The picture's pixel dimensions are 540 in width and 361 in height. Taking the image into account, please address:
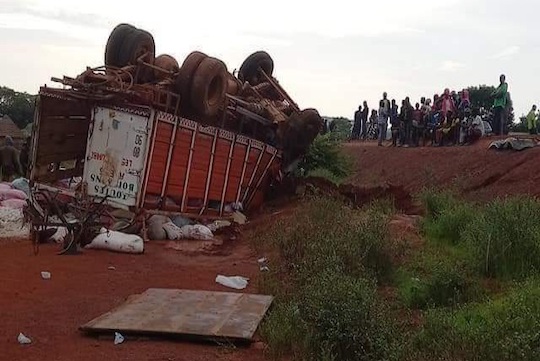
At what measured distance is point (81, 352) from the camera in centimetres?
547

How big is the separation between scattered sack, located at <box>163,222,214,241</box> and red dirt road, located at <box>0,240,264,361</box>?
0.52m

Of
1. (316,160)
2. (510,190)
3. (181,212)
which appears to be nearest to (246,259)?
(181,212)

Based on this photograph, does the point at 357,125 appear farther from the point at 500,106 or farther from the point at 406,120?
the point at 500,106

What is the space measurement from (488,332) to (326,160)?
13.8m

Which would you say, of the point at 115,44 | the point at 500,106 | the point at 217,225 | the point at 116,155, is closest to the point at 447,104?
the point at 500,106

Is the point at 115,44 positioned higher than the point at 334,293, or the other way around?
the point at 115,44

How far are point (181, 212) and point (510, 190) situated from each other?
6747mm

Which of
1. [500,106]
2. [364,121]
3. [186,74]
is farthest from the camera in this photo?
[364,121]

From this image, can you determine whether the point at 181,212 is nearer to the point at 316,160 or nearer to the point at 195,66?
the point at 195,66

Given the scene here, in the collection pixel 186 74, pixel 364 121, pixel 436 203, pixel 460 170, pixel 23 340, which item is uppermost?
pixel 364 121

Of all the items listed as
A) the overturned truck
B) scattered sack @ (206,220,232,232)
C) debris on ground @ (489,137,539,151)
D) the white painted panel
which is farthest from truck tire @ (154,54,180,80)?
debris on ground @ (489,137,539,151)

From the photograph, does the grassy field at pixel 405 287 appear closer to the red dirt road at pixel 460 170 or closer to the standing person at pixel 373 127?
the red dirt road at pixel 460 170

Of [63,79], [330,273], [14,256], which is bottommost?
[14,256]

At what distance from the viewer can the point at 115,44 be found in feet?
43.2
